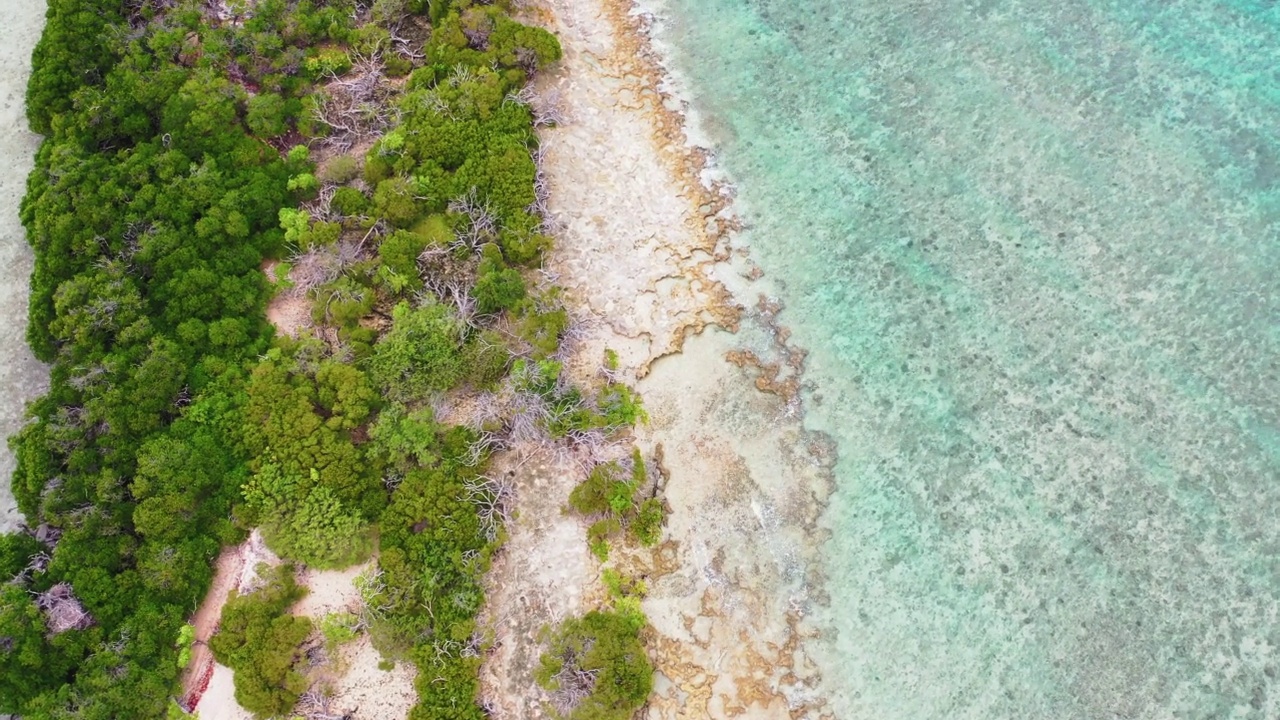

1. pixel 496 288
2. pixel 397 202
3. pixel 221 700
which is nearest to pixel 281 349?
pixel 397 202

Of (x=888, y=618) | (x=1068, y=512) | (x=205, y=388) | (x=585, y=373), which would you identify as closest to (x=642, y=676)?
(x=888, y=618)

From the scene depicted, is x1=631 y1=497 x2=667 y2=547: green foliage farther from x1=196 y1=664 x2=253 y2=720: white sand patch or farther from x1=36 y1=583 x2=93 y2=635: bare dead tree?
x1=36 y1=583 x2=93 y2=635: bare dead tree

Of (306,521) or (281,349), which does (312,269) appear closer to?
(281,349)

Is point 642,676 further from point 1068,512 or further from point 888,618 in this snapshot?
point 1068,512

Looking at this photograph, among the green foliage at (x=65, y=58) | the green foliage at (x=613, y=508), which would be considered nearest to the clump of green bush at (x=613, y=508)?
the green foliage at (x=613, y=508)

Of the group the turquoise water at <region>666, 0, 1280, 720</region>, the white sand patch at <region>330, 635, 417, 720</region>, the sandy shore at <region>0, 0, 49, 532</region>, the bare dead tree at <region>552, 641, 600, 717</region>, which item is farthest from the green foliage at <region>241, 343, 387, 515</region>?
the turquoise water at <region>666, 0, 1280, 720</region>
